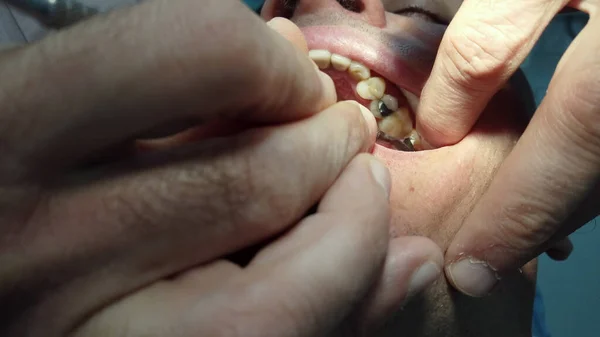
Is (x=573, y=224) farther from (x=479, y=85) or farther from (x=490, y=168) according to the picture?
(x=479, y=85)

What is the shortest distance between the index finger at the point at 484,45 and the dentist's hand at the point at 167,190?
0.93ft

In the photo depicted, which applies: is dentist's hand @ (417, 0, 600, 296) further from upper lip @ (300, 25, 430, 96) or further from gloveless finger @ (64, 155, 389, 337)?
gloveless finger @ (64, 155, 389, 337)

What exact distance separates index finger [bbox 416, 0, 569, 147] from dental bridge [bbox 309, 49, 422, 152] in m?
0.19

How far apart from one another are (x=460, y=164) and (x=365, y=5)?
342 mm

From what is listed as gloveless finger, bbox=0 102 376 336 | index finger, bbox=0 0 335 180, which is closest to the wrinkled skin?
gloveless finger, bbox=0 102 376 336

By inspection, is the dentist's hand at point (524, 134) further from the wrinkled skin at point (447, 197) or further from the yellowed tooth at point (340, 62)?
the yellowed tooth at point (340, 62)

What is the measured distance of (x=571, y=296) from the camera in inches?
74.2

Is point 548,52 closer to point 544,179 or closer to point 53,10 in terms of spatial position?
point 544,179

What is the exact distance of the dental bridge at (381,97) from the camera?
3.29 feet

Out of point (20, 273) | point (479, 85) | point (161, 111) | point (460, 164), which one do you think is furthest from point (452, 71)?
point (20, 273)

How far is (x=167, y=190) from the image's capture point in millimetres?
486

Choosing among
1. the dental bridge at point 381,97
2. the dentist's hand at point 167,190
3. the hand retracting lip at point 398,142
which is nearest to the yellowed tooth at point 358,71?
the dental bridge at point 381,97

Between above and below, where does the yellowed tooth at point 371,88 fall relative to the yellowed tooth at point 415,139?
above

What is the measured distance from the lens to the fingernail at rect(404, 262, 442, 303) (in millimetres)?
632
